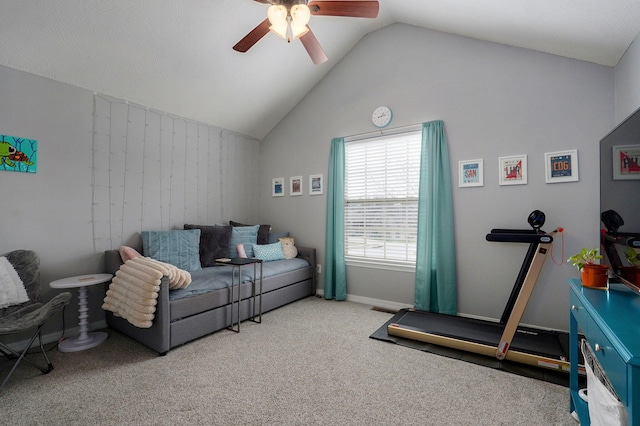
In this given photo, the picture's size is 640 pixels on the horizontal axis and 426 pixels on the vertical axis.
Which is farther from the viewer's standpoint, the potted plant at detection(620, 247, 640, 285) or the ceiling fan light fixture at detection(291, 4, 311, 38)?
the ceiling fan light fixture at detection(291, 4, 311, 38)

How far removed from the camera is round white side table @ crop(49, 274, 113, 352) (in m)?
2.48

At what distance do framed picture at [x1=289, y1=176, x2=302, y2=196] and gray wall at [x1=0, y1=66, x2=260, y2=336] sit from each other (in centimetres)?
117

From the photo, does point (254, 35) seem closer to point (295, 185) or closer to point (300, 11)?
point (300, 11)

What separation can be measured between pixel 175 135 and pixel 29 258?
1959 mm

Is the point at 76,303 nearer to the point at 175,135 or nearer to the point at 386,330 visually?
the point at 175,135

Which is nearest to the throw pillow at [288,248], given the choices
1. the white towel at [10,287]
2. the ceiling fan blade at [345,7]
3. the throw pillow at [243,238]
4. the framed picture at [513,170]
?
the throw pillow at [243,238]

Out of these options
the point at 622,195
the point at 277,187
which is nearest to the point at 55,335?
the point at 277,187

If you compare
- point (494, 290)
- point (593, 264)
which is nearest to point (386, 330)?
point (494, 290)

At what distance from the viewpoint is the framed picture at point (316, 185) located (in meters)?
4.18

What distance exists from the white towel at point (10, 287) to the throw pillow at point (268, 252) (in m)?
2.09

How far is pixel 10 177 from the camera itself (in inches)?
99.3

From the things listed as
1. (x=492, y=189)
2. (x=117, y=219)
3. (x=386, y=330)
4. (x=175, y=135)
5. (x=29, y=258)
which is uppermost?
(x=175, y=135)

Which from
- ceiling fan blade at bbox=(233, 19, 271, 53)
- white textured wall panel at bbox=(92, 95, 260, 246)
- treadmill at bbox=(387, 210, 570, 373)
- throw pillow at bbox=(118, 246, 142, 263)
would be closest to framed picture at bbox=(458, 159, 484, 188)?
treadmill at bbox=(387, 210, 570, 373)

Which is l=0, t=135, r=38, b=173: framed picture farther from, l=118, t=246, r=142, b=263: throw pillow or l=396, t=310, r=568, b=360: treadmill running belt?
l=396, t=310, r=568, b=360: treadmill running belt
